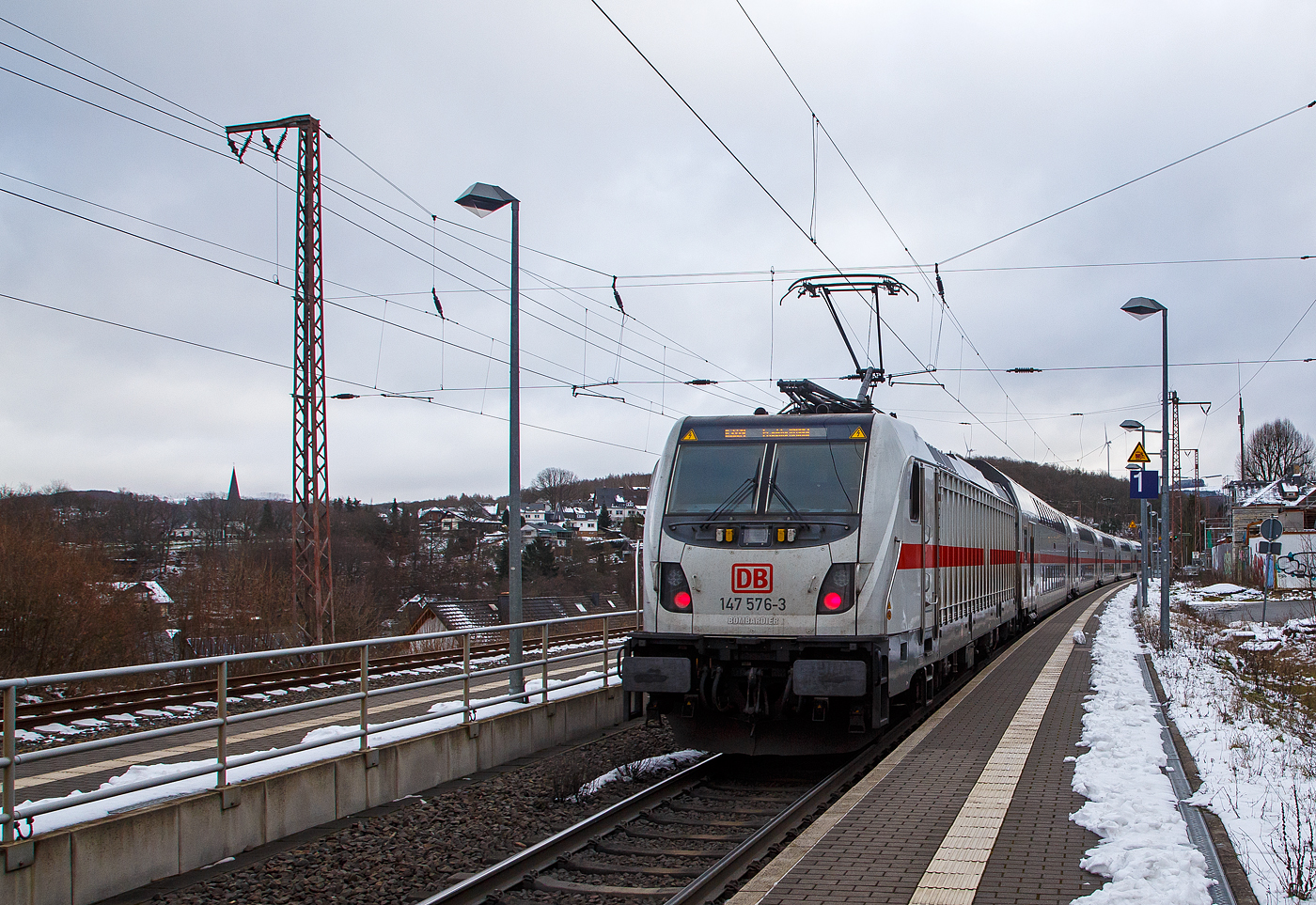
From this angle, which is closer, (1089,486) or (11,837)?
(11,837)

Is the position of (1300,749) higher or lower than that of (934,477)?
lower

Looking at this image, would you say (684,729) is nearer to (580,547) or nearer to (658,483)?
(658,483)

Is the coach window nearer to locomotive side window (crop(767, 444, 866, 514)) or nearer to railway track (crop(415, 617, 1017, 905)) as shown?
locomotive side window (crop(767, 444, 866, 514))

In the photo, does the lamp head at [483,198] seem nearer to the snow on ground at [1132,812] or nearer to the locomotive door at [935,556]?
the locomotive door at [935,556]

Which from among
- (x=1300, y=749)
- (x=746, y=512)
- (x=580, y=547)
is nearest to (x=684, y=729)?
(x=746, y=512)

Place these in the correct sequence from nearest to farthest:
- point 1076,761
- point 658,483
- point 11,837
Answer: point 11,837 < point 1076,761 < point 658,483

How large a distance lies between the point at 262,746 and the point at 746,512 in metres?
4.93

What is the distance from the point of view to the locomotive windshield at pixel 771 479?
10164mm

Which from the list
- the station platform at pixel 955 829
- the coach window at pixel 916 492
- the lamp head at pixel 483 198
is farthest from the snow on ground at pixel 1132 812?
the lamp head at pixel 483 198

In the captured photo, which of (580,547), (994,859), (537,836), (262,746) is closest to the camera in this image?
(994,859)

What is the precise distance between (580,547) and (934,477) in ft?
187

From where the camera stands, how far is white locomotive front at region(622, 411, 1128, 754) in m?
9.62

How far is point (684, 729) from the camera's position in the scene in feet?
33.7

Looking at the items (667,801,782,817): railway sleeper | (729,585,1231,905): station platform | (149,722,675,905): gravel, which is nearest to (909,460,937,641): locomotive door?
(729,585,1231,905): station platform
